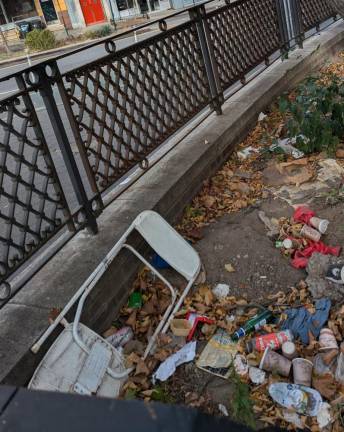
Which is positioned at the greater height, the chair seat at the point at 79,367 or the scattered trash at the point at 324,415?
the chair seat at the point at 79,367

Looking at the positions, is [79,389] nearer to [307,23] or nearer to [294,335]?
[294,335]

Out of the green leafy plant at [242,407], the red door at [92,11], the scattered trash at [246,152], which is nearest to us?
the green leafy plant at [242,407]

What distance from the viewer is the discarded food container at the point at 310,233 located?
356cm

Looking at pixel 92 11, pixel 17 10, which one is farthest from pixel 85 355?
pixel 17 10

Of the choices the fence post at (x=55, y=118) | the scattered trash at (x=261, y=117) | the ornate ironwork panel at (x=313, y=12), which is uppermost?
the fence post at (x=55, y=118)

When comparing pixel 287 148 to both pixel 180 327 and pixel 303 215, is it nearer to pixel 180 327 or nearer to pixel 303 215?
pixel 303 215

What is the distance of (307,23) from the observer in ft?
27.0

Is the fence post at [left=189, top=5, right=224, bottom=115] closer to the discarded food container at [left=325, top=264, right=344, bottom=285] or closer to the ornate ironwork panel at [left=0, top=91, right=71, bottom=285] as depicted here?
the ornate ironwork panel at [left=0, top=91, right=71, bottom=285]

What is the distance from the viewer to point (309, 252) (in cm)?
346

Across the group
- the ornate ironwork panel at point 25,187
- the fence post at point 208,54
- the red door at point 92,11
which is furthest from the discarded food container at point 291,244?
the red door at point 92,11

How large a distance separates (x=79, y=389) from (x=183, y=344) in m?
0.74

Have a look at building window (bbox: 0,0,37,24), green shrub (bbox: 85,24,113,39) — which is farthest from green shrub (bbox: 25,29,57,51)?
building window (bbox: 0,0,37,24)

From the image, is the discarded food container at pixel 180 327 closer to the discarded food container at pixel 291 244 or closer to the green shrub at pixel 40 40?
the discarded food container at pixel 291 244

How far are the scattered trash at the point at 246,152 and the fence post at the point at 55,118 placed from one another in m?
2.20
